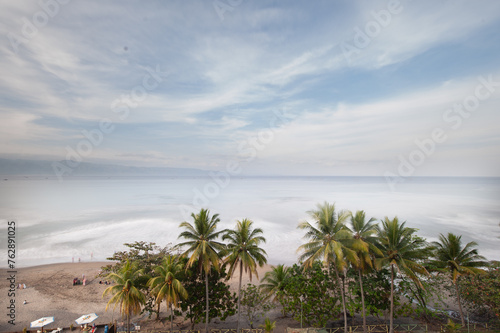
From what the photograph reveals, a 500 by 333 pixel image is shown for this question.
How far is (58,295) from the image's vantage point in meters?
31.6

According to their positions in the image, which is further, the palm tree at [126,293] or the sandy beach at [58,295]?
the sandy beach at [58,295]

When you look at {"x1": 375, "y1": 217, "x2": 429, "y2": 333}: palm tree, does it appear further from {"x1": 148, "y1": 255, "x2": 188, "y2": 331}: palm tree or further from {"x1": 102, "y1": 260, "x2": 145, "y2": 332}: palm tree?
{"x1": 102, "y1": 260, "x2": 145, "y2": 332}: palm tree

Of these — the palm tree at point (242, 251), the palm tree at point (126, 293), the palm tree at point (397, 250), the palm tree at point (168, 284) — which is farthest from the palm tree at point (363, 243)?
the palm tree at point (126, 293)

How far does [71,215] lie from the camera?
76.9 meters

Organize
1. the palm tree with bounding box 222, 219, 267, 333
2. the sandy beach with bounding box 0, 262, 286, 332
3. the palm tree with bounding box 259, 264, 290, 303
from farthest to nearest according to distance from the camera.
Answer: the sandy beach with bounding box 0, 262, 286, 332, the palm tree with bounding box 259, 264, 290, 303, the palm tree with bounding box 222, 219, 267, 333

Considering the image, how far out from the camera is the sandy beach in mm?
26375

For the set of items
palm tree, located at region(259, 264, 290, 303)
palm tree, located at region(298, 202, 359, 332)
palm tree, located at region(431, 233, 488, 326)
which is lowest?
palm tree, located at region(259, 264, 290, 303)

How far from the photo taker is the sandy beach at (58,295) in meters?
26.4

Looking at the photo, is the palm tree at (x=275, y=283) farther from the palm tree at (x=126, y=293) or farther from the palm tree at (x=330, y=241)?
the palm tree at (x=126, y=293)

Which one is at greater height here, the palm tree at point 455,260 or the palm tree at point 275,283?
the palm tree at point 455,260

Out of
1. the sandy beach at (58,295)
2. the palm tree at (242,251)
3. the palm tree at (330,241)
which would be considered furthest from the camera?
the sandy beach at (58,295)

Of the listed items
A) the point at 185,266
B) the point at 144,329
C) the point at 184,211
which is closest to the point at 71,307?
the point at 144,329

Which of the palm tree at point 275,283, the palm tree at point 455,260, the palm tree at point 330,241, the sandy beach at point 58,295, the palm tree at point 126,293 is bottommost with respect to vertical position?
the sandy beach at point 58,295

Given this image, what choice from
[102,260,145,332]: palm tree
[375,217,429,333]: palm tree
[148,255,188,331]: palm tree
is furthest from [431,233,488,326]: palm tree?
[102,260,145,332]: palm tree
